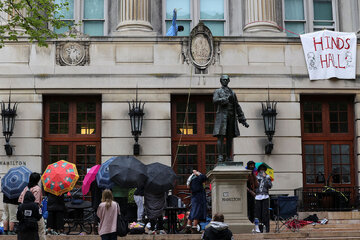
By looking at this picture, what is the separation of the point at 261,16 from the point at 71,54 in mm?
7448

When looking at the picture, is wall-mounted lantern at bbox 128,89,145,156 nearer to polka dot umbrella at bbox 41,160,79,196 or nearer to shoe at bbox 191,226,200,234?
polka dot umbrella at bbox 41,160,79,196

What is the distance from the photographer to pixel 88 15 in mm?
25734

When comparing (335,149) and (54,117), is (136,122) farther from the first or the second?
(335,149)

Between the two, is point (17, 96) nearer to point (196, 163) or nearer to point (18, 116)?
point (18, 116)

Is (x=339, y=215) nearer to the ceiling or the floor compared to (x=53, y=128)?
nearer to the floor

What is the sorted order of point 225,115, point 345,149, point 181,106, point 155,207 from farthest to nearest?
1. point 345,149
2. point 181,106
3. point 225,115
4. point 155,207

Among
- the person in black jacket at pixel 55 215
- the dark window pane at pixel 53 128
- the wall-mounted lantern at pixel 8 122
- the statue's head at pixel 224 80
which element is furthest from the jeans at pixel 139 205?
the wall-mounted lantern at pixel 8 122

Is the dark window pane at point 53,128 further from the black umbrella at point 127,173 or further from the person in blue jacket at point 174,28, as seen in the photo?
the black umbrella at point 127,173

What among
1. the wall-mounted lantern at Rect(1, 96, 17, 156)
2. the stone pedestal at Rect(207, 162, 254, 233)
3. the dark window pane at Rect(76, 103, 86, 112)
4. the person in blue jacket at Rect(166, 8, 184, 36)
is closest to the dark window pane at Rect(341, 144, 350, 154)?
the person in blue jacket at Rect(166, 8, 184, 36)

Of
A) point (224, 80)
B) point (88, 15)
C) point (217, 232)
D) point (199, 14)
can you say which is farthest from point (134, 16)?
point (217, 232)

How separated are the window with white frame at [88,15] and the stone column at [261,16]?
5.75 m

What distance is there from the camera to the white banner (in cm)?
2447

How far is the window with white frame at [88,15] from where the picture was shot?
25.5 meters

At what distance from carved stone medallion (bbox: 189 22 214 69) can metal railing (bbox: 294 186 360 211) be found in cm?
588
